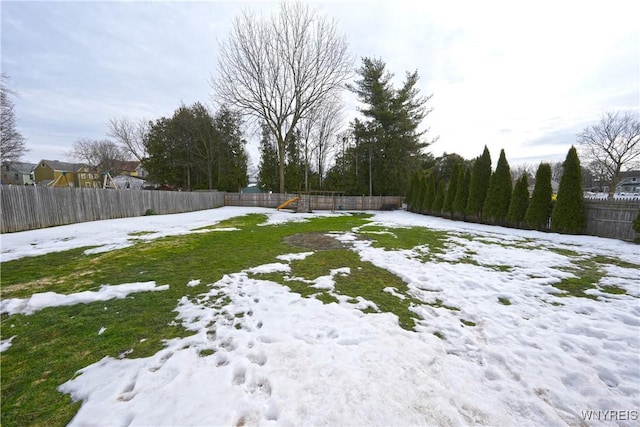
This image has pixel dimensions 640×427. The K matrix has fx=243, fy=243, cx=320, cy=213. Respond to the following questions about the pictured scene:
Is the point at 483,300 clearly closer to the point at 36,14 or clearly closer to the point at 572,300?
the point at 572,300

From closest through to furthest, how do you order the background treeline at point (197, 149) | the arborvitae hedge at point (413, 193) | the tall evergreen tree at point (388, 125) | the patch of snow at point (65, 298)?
the patch of snow at point (65, 298)
the arborvitae hedge at point (413, 193)
the tall evergreen tree at point (388, 125)
the background treeline at point (197, 149)

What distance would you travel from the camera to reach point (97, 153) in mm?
29734

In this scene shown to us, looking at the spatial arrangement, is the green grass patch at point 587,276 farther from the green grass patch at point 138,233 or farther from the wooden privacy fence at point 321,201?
the wooden privacy fence at point 321,201

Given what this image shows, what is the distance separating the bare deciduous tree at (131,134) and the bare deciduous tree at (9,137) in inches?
288

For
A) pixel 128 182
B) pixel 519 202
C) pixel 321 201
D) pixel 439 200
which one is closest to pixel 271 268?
pixel 519 202

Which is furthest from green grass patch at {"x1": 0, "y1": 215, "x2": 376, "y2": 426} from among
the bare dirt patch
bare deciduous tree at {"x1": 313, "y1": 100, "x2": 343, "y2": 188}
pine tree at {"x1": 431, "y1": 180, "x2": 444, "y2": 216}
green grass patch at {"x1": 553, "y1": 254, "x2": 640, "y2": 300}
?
bare deciduous tree at {"x1": 313, "y1": 100, "x2": 343, "y2": 188}

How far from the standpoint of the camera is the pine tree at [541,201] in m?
9.02

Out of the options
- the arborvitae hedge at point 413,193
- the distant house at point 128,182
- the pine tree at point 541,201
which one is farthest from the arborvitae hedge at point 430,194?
the distant house at point 128,182

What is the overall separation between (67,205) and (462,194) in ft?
57.3

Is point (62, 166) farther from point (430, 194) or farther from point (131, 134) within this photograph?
point (430, 194)

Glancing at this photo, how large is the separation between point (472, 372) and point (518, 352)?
63cm

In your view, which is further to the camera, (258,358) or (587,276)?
(587,276)

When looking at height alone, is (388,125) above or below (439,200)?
above

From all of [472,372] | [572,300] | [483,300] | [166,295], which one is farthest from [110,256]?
[572,300]
